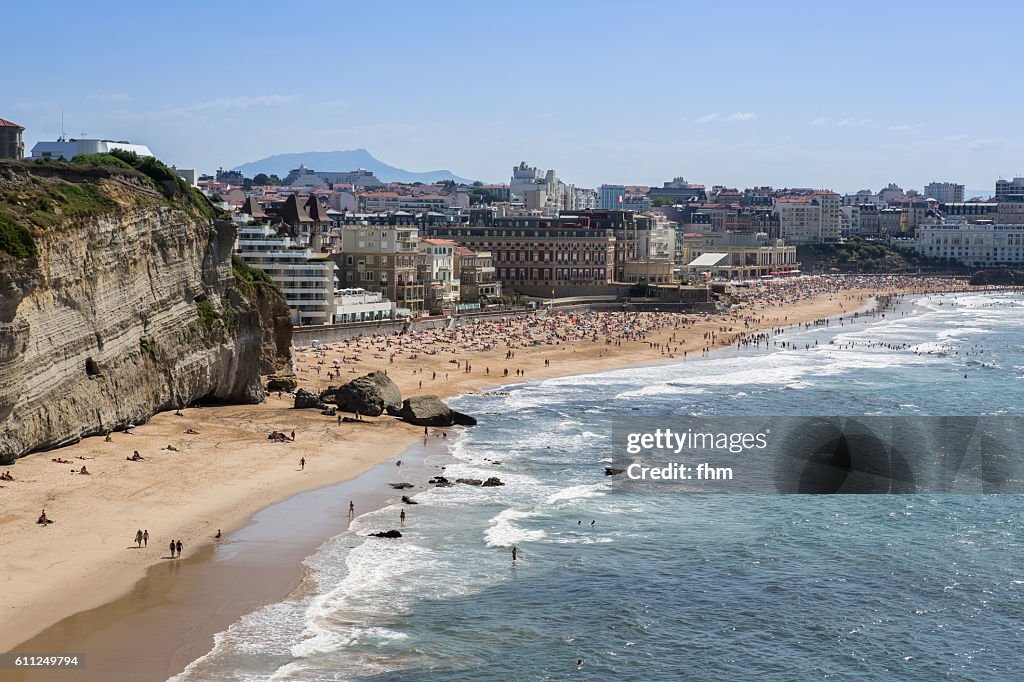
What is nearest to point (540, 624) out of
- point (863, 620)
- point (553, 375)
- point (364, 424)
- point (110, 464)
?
point (863, 620)

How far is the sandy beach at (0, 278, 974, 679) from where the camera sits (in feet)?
91.1

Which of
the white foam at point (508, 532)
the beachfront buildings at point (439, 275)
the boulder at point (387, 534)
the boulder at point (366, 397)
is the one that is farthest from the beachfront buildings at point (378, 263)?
the boulder at point (387, 534)

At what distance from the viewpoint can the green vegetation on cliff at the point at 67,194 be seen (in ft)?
119

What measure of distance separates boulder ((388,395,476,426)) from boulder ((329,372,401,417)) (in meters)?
0.61

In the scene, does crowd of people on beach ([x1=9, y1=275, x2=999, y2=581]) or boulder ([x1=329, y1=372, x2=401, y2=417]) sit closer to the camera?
boulder ([x1=329, y1=372, x2=401, y2=417])

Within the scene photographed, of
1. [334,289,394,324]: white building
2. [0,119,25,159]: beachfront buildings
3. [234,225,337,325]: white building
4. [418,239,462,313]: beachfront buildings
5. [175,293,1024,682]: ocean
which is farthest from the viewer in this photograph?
[418,239,462,313]: beachfront buildings

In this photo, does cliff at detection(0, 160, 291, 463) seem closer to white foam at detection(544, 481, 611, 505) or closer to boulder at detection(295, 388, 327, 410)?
boulder at detection(295, 388, 327, 410)

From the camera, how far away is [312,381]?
188 ft

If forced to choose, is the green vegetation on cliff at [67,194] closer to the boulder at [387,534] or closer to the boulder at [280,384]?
the boulder at [280,384]

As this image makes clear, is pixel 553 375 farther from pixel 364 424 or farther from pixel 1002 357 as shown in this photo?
pixel 1002 357

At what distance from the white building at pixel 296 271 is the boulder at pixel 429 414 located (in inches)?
998

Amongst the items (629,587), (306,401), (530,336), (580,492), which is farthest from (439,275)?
(629,587)

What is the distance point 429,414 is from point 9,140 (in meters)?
30.4

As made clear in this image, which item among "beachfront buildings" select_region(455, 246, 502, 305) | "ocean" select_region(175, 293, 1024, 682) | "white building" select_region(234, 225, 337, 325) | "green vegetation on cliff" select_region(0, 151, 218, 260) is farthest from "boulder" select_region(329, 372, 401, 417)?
"beachfront buildings" select_region(455, 246, 502, 305)
